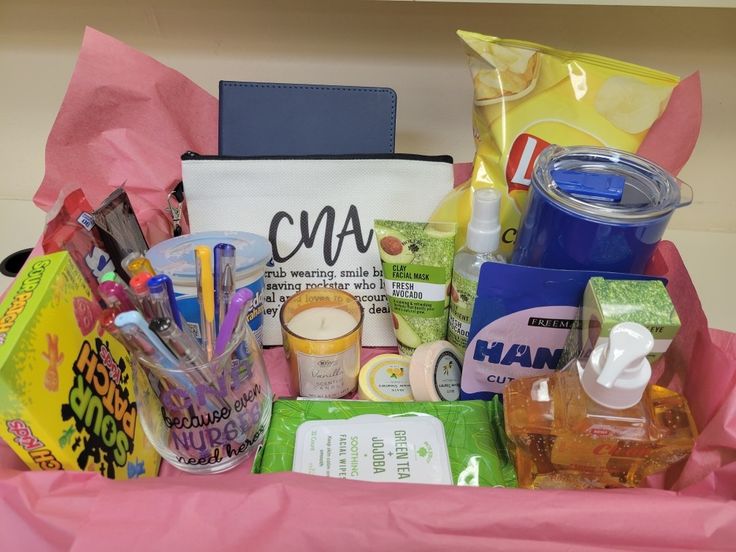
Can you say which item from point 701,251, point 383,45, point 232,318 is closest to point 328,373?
point 232,318

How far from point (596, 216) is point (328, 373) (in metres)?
0.26

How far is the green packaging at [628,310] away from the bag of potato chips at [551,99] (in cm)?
16

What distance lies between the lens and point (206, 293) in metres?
0.43

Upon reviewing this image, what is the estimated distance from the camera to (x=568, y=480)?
0.44 meters

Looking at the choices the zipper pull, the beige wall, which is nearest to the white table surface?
the beige wall

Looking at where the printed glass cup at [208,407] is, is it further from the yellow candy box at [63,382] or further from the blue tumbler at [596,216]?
the blue tumbler at [596,216]

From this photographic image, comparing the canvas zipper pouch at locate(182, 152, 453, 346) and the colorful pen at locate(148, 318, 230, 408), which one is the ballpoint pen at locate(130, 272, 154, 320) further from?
the canvas zipper pouch at locate(182, 152, 453, 346)

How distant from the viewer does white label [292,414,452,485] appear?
454mm

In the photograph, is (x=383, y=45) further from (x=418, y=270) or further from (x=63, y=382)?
(x=63, y=382)

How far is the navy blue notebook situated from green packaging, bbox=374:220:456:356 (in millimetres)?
110

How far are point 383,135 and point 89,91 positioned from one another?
0.30 metres

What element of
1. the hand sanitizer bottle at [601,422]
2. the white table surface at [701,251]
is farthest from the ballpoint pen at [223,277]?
the white table surface at [701,251]

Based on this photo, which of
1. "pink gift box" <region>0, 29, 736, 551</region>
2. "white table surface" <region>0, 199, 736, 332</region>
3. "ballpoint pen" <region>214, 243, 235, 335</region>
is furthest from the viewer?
"white table surface" <region>0, 199, 736, 332</region>

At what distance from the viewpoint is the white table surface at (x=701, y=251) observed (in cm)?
65
